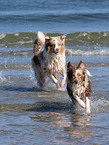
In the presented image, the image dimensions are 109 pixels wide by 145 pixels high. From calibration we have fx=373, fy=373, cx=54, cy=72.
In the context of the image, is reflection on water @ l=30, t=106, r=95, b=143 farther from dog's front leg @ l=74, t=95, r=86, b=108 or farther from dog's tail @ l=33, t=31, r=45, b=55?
dog's tail @ l=33, t=31, r=45, b=55

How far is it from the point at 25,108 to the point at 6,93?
1.55 m

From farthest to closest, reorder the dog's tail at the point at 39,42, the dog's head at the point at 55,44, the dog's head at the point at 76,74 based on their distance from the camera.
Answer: the dog's tail at the point at 39,42 < the dog's head at the point at 55,44 < the dog's head at the point at 76,74

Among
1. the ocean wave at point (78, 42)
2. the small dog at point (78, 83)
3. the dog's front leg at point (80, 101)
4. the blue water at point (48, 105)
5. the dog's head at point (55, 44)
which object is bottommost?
the ocean wave at point (78, 42)

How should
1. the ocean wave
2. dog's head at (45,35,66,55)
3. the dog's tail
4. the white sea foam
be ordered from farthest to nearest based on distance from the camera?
the ocean wave → the white sea foam → the dog's tail → dog's head at (45,35,66,55)

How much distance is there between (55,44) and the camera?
790cm

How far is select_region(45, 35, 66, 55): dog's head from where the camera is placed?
7879 millimetres

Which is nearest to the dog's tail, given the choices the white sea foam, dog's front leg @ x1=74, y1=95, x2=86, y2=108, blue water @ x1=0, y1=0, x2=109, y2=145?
blue water @ x1=0, y1=0, x2=109, y2=145

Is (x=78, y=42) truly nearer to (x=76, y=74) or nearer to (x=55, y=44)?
(x=55, y=44)

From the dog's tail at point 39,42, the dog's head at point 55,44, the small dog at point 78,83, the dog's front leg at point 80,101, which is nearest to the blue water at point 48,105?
the dog's front leg at point 80,101

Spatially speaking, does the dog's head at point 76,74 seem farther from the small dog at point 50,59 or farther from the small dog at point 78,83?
the small dog at point 50,59

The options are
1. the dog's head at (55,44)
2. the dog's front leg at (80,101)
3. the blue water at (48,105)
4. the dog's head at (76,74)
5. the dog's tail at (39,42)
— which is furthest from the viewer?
the dog's tail at (39,42)

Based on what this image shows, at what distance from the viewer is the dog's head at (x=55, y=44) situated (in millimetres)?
7879

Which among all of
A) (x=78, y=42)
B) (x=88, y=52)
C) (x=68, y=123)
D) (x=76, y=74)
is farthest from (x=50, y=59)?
(x=78, y=42)

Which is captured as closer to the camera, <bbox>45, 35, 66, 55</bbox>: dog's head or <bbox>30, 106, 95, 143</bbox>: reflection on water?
<bbox>30, 106, 95, 143</bbox>: reflection on water
